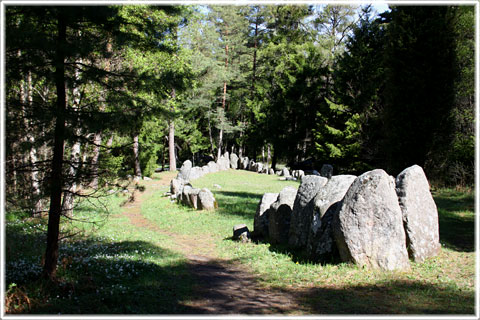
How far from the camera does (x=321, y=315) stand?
5230 mm

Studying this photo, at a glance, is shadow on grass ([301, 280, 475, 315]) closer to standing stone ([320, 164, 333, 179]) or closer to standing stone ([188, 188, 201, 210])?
standing stone ([188, 188, 201, 210])

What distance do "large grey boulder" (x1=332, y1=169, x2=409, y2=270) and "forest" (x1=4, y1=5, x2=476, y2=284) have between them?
3650 mm

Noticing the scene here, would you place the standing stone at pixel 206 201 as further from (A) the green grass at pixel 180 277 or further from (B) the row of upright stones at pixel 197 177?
(A) the green grass at pixel 180 277

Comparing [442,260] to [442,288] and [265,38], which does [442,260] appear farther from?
[265,38]

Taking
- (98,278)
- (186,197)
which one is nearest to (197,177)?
(186,197)

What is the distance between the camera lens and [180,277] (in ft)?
23.2

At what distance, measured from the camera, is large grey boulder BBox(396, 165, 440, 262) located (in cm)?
741

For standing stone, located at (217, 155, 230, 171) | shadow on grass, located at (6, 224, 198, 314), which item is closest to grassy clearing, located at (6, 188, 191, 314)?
shadow on grass, located at (6, 224, 198, 314)

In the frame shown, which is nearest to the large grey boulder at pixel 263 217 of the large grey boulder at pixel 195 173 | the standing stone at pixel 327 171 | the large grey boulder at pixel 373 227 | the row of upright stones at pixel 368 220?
the row of upright stones at pixel 368 220

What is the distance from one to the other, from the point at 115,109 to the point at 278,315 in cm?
403

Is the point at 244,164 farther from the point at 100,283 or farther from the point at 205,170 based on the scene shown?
the point at 100,283

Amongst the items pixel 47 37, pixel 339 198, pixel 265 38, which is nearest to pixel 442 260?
pixel 339 198

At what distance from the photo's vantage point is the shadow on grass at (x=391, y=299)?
17.6ft

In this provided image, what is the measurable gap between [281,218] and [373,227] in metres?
3.05
